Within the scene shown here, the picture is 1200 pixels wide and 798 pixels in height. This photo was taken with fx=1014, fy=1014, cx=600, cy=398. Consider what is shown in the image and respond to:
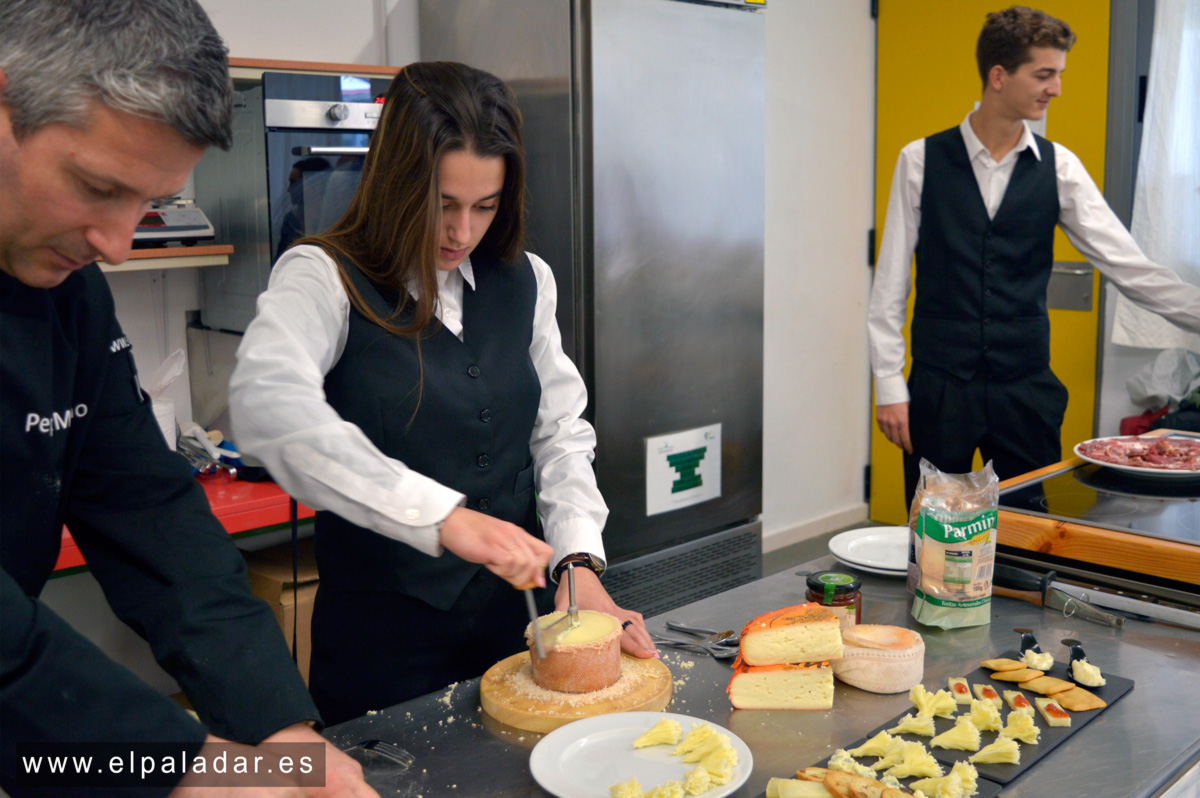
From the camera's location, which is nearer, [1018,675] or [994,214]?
[1018,675]

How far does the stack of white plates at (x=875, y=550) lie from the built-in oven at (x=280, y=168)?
1.62m

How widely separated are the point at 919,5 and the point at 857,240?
41.4 inches

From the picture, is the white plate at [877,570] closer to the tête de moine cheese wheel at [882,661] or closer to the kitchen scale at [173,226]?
the tête de moine cheese wheel at [882,661]

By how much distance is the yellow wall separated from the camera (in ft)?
12.9

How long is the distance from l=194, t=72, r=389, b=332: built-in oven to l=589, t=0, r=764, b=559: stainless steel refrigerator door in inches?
25.5

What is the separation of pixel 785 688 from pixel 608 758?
0.26m

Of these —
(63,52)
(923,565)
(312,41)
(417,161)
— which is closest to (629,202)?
(312,41)

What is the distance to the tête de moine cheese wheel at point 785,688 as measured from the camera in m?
1.24

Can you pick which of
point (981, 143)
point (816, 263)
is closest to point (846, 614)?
point (981, 143)

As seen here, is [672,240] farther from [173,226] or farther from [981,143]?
[173,226]

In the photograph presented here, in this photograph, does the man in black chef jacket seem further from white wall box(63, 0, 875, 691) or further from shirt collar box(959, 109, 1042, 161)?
white wall box(63, 0, 875, 691)

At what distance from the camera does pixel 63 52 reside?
0.79 m

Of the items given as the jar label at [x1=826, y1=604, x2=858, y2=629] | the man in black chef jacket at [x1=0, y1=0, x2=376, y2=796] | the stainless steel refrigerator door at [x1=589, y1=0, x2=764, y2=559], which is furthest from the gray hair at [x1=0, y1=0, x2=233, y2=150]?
the stainless steel refrigerator door at [x1=589, y1=0, x2=764, y2=559]

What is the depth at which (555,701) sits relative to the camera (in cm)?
123
